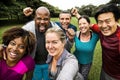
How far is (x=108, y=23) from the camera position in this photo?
4.70m

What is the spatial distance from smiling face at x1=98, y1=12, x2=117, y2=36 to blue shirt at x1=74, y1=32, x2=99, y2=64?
102cm

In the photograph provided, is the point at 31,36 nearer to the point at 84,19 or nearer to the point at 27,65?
A: the point at 27,65

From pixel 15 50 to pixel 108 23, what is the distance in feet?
5.22

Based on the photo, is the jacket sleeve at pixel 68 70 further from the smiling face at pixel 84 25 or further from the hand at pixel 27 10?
the hand at pixel 27 10

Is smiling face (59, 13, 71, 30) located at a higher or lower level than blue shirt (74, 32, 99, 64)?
higher

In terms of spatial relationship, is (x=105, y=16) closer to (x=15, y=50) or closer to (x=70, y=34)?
(x=70, y=34)

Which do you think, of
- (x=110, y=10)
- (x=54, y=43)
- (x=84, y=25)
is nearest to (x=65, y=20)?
(x=84, y=25)

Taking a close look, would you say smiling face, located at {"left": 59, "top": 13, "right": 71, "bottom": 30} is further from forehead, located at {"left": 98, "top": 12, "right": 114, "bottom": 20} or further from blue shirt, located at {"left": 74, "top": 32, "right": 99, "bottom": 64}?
forehead, located at {"left": 98, "top": 12, "right": 114, "bottom": 20}

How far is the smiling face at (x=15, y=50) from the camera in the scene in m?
4.47

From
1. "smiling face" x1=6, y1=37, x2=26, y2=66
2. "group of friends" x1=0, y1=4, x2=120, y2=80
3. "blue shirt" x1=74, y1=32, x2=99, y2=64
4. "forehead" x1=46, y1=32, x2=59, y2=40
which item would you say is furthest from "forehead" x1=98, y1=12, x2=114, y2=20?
"smiling face" x1=6, y1=37, x2=26, y2=66

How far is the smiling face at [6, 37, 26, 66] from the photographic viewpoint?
447cm

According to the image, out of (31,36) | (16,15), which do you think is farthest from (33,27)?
(16,15)

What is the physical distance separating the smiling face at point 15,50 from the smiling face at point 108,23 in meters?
1.36

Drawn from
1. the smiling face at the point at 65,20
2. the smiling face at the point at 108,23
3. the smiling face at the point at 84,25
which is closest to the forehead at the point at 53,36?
the smiling face at the point at 108,23
